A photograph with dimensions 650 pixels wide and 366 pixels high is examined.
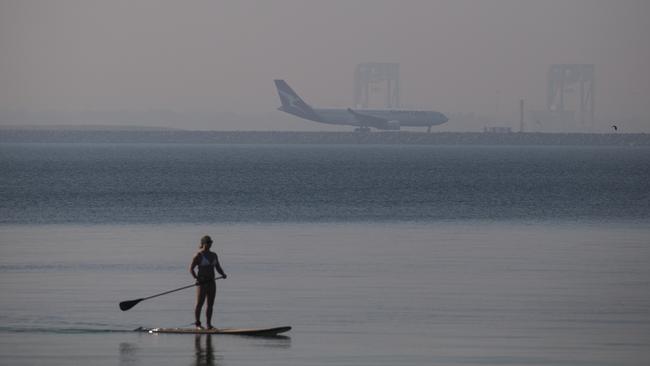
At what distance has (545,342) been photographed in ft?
75.6

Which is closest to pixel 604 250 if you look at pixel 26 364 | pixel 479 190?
pixel 26 364

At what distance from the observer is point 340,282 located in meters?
32.2

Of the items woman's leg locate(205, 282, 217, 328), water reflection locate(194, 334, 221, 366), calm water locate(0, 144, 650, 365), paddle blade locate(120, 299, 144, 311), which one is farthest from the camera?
paddle blade locate(120, 299, 144, 311)

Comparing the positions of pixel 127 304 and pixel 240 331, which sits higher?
pixel 127 304

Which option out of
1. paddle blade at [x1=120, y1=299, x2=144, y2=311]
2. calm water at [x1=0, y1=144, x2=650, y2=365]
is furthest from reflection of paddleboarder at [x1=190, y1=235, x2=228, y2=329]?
paddle blade at [x1=120, y1=299, x2=144, y2=311]

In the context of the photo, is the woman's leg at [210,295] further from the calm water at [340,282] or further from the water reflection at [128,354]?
the water reflection at [128,354]

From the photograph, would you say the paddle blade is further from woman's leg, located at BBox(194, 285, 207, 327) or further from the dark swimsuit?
the dark swimsuit

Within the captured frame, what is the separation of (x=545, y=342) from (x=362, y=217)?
1547 inches

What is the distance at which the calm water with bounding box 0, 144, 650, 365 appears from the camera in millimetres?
22344

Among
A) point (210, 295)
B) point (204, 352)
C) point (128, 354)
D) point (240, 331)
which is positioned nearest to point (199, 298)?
point (210, 295)

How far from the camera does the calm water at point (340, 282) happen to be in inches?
880

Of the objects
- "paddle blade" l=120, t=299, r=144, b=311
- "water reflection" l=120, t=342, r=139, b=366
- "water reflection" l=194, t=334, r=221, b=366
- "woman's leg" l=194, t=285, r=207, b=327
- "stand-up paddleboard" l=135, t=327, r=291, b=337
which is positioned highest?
"woman's leg" l=194, t=285, r=207, b=327

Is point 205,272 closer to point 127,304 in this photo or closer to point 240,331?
point 240,331

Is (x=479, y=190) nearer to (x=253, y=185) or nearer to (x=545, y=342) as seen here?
(x=253, y=185)
